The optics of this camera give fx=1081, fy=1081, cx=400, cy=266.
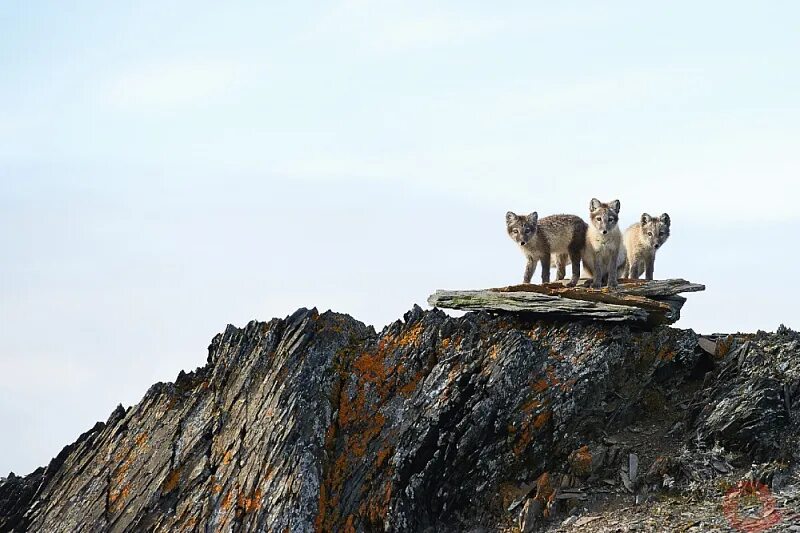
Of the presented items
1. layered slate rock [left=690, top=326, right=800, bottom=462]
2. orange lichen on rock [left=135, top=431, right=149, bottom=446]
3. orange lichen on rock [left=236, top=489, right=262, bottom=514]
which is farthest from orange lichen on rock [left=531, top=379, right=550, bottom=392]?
orange lichen on rock [left=135, top=431, right=149, bottom=446]

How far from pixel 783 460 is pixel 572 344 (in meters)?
5.31

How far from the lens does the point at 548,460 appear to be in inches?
953

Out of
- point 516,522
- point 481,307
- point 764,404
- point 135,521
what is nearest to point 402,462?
point 516,522

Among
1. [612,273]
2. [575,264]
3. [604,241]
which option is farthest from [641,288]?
[575,264]

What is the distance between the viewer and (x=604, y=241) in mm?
27859

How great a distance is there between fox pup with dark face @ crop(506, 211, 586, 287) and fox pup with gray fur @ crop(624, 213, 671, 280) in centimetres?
172

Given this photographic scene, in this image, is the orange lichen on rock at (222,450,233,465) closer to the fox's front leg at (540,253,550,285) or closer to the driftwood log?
the driftwood log

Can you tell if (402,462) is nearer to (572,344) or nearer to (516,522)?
(516,522)

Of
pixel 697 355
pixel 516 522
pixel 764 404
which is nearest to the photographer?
pixel 516 522

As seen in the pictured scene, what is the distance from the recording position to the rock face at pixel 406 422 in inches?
931

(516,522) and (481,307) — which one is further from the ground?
(481,307)

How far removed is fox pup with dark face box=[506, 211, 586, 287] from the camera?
29.0 meters

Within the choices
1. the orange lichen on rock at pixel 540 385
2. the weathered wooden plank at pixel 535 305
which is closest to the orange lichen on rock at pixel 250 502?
the orange lichen on rock at pixel 540 385

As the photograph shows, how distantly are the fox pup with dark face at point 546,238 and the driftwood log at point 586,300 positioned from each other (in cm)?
114
